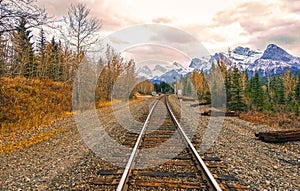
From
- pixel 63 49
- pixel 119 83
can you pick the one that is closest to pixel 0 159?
pixel 63 49

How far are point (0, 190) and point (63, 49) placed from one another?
2328cm

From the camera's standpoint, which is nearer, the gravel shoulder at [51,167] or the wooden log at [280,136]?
the gravel shoulder at [51,167]

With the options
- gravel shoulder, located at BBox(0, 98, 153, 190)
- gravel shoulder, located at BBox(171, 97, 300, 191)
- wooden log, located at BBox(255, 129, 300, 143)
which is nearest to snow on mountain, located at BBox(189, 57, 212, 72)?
wooden log, located at BBox(255, 129, 300, 143)

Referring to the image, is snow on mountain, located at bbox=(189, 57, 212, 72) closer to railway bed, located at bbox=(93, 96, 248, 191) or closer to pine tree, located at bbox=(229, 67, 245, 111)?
pine tree, located at bbox=(229, 67, 245, 111)

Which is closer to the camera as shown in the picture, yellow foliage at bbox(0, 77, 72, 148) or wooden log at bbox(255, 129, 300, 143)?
wooden log at bbox(255, 129, 300, 143)

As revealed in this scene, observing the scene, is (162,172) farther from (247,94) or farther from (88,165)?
(247,94)

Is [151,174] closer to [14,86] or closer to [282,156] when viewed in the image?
[282,156]

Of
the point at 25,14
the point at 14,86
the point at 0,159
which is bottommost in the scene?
the point at 0,159

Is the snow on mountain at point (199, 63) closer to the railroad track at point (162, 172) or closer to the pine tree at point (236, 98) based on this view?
the pine tree at point (236, 98)

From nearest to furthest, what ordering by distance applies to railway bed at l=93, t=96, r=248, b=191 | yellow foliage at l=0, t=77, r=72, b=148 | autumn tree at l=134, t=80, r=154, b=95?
railway bed at l=93, t=96, r=248, b=191
yellow foliage at l=0, t=77, r=72, b=148
autumn tree at l=134, t=80, r=154, b=95

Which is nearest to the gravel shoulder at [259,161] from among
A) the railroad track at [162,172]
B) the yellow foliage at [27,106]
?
the railroad track at [162,172]

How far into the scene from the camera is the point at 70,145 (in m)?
7.67

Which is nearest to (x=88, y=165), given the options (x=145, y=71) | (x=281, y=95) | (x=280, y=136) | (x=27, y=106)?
(x=280, y=136)

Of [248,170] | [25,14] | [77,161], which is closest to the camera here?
[248,170]
